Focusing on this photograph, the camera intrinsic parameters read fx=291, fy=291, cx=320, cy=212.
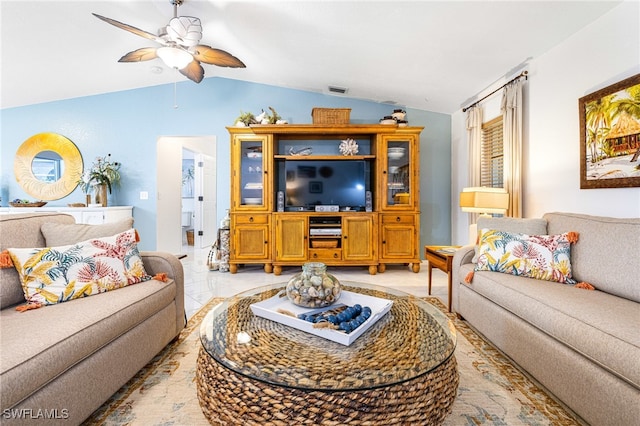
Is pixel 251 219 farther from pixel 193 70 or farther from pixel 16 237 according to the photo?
pixel 16 237

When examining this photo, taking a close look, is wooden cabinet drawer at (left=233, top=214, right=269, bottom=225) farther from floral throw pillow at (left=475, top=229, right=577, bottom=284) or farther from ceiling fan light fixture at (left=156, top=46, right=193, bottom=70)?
floral throw pillow at (left=475, top=229, right=577, bottom=284)

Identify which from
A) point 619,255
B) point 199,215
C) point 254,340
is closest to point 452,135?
point 619,255

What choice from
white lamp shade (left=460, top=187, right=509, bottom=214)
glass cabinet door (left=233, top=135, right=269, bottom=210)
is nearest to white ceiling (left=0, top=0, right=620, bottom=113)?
glass cabinet door (left=233, top=135, right=269, bottom=210)

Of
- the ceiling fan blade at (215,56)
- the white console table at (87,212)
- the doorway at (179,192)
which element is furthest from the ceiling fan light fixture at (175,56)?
the white console table at (87,212)

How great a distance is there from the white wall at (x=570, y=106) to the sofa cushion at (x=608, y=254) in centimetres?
37

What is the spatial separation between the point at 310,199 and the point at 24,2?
3195 mm

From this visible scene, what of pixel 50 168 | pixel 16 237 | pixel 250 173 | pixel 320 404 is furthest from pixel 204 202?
pixel 320 404

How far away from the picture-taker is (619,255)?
5.37ft

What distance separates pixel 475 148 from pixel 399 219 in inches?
49.9

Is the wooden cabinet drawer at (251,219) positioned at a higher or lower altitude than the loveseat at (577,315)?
higher

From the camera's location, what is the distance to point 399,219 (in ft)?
12.3

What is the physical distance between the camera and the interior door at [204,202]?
5719mm

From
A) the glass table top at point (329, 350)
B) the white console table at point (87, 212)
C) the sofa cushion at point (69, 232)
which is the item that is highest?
the white console table at point (87, 212)

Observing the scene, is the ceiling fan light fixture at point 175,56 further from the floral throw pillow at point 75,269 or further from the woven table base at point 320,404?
the woven table base at point 320,404
